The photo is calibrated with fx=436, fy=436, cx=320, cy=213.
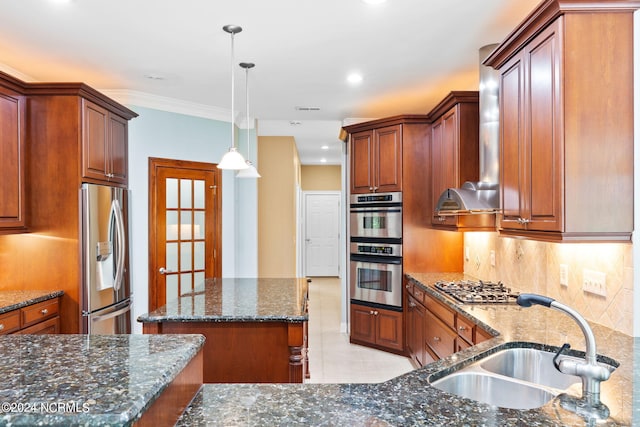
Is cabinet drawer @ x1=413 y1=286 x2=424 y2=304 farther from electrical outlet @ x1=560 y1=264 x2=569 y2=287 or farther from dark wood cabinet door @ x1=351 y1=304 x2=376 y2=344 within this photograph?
electrical outlet @ x1=560 y1=264 x2=569 y2=287

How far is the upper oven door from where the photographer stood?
14.5 ft

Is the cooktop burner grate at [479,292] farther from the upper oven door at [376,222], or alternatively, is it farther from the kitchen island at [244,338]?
the kitchen island at [244,338]

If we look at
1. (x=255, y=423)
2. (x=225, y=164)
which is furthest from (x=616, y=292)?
(x=225, y=164)

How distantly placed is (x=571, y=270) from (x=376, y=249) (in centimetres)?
228

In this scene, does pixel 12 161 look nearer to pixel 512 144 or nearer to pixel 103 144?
pixel 103 144

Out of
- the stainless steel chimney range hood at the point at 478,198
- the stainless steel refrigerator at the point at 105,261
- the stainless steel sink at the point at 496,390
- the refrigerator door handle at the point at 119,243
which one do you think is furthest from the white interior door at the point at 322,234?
the stainless steel sink at the point at 496,390

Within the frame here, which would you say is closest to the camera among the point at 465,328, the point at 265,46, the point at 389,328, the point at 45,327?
the point at 465,328

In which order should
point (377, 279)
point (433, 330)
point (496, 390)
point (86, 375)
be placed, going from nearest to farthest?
1. point (86, 375)
2. point (496, 390)
3. point (433, 330)
4. point (377, 279)

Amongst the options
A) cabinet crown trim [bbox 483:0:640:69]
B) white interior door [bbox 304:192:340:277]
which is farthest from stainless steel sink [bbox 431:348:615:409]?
white interior door [bbox 304:192:340:277]

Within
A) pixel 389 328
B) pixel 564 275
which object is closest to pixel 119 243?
pixel 389 328

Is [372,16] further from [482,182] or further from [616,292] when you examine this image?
[616,292]

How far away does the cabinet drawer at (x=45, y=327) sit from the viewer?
2.97m

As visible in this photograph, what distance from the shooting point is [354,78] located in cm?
399

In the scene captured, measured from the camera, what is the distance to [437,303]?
3352 millimetres
